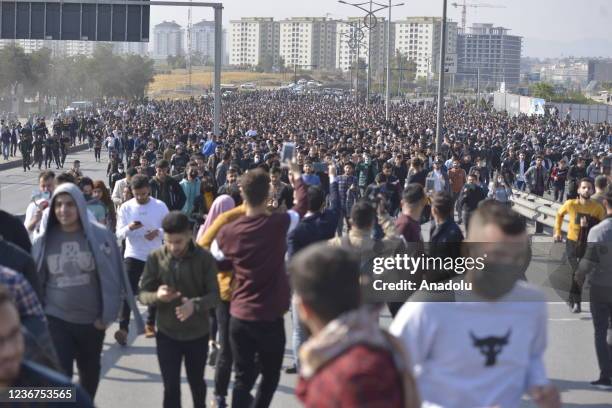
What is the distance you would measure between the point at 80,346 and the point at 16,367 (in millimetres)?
3189

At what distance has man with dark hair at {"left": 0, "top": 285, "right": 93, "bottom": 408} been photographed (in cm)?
375

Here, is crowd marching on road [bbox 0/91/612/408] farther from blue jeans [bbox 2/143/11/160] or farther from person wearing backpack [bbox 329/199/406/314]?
blue jeans [bbox 2/143/11/160]

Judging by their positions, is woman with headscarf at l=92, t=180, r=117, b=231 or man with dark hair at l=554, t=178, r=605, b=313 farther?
man with dark hair at l=554, t=178, r=605, b=313

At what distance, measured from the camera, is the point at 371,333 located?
11.0ft

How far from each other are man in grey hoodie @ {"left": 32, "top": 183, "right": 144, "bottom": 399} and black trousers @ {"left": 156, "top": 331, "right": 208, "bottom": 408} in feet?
1.18

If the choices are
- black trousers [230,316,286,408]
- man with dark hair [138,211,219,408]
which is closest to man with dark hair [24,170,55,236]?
man with dark hair [138,211,219,408]

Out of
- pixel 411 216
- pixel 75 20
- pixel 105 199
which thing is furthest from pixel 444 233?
pixel 75 20

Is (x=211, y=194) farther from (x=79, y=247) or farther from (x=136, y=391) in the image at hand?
(x=79, y=247)

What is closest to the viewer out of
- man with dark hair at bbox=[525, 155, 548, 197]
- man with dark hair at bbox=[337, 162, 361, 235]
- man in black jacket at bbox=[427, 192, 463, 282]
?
man in black jacket at bbox=[427, 192, 463, 282]

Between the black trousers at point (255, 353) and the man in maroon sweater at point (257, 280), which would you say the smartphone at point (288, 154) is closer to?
the man in maroon sweater at point (257, 280)

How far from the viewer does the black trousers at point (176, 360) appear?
6820 mm

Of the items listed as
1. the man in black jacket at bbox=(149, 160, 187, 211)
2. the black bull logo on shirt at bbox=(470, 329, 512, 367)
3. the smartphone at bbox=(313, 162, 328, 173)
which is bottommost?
the smartphone at bbox=(313, 162, 328, 173)

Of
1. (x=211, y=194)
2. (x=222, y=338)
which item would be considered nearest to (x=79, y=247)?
(x=222, y=338)

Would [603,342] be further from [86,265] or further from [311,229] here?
[86,265]
